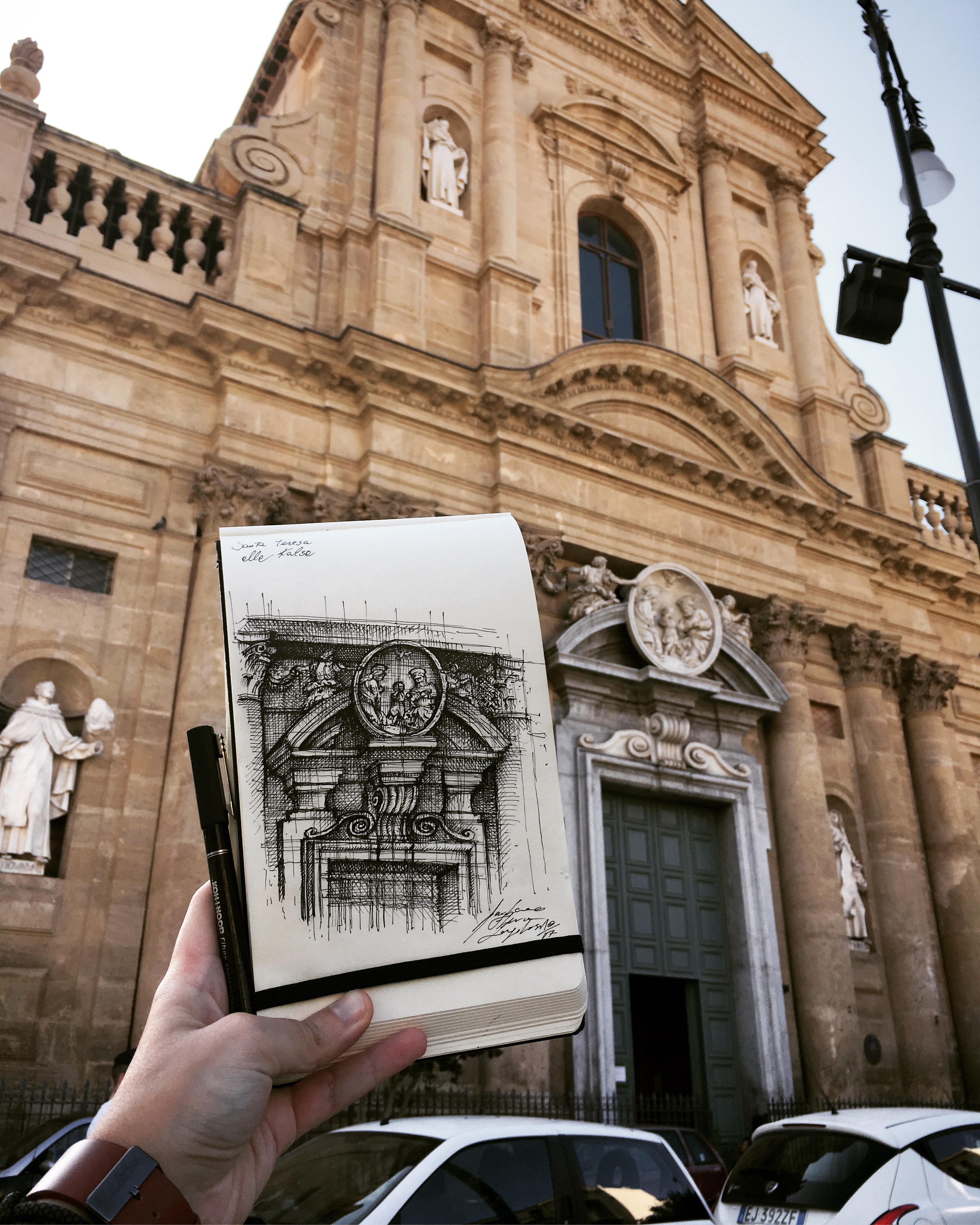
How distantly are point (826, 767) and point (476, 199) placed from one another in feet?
32.4

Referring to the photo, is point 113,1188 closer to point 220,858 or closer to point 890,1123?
point 220,858

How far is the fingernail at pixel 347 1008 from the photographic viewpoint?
1.23 metres

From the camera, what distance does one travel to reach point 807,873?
43.4 ft

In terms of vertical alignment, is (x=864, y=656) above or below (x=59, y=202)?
below

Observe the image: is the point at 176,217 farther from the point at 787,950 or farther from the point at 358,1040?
the point at 358,1040

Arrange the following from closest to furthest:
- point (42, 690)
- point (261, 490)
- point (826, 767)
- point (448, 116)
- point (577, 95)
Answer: point (42, 690) < point (261, 490) < point (826, 767) < point (448, 116) < point (577, 95)

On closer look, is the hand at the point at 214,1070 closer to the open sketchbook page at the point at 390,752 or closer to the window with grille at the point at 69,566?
the open sketchbook page at the point at 390,752

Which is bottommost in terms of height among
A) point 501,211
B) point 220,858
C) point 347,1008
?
point 347,1008

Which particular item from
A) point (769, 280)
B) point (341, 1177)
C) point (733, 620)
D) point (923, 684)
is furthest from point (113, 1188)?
point (769, 280)

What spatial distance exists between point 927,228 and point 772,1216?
6.58m

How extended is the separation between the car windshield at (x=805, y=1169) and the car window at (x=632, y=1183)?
728mm

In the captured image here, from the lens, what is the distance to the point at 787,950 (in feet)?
43.0

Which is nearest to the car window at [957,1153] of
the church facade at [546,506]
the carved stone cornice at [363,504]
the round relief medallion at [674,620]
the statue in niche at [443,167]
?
the church facade at [546,506]

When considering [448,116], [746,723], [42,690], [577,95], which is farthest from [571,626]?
[577,95]
